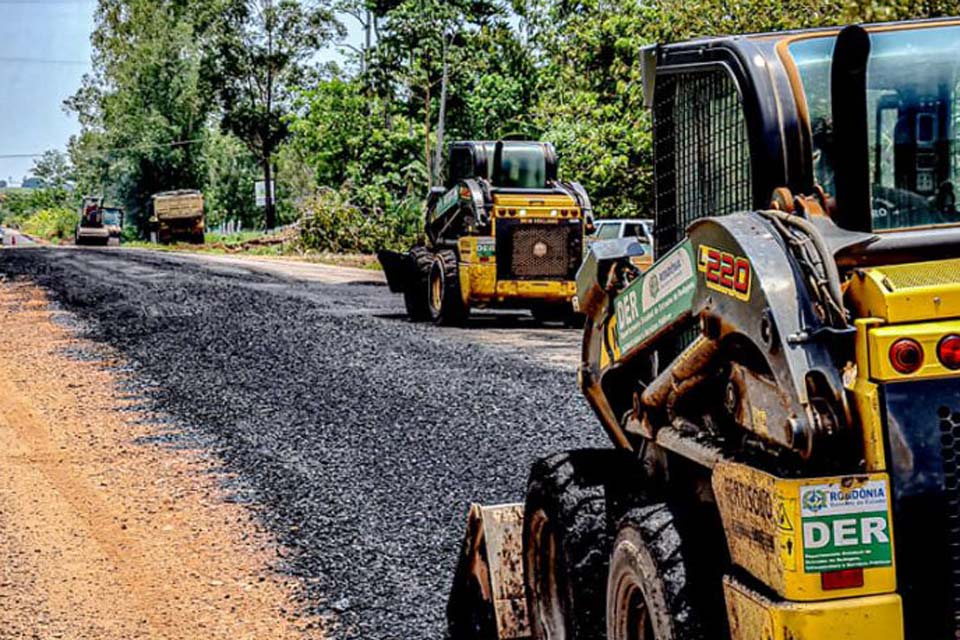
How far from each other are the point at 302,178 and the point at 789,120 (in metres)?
88.5

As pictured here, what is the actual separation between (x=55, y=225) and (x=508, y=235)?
79.2 metres

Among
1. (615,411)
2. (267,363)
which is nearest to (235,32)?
(267,363)

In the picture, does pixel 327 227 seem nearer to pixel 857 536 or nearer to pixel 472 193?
pixel 472 193

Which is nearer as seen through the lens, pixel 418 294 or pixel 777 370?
pixel 777 370

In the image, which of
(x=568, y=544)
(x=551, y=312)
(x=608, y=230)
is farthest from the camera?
(x=608, y=230)

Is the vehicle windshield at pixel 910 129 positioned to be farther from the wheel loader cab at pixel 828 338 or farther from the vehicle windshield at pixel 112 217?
the vehicle windshield at pixel 112 217

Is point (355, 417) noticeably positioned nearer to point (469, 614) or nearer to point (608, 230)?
point (469, 614)

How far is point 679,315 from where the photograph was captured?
3.30 meters

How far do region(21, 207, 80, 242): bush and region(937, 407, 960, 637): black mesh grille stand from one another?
80057 mm

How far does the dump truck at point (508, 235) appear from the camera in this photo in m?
18.4

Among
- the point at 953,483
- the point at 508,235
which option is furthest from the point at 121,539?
the point at 508,235

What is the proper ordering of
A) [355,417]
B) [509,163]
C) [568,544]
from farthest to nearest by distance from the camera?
1. [509,163]
2. [355,417]
3. [568,544]

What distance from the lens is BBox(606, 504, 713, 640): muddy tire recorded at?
9.78 ft

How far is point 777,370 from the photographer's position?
8.89 ft
